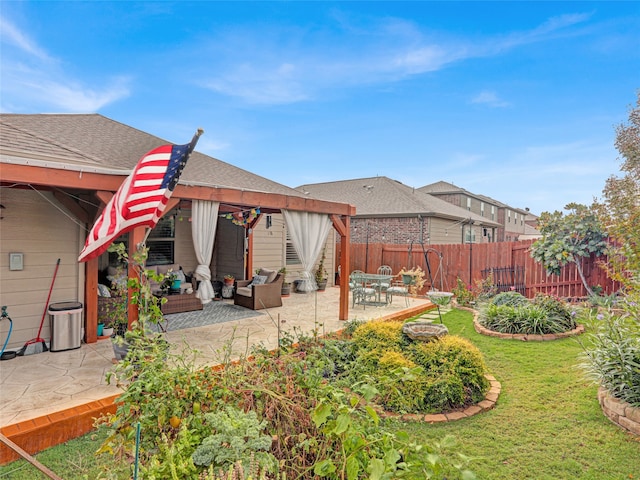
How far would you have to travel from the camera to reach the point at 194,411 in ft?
6.89

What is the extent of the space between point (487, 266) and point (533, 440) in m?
8.72

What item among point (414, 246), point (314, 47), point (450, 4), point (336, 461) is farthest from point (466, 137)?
point (336, 461)

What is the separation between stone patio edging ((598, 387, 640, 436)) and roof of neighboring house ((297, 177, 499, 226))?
502 inches

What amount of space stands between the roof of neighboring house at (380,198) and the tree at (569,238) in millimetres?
6826

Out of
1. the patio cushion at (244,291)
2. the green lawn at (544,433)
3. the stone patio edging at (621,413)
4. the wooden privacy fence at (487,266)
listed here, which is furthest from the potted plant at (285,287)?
the stone patio edging at (621,413)

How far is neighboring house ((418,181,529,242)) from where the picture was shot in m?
24.9

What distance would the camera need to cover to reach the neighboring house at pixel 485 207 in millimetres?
24922

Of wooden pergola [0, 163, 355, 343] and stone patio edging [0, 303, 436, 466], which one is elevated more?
wooden pergola [0, 163, 355, 343]

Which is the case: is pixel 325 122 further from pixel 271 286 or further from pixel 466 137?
pixel 271 286

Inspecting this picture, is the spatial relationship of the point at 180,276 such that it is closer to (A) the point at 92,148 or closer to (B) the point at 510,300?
(A) the point at 92,148

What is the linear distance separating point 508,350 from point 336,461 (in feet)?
16.8

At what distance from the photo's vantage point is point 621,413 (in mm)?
3490

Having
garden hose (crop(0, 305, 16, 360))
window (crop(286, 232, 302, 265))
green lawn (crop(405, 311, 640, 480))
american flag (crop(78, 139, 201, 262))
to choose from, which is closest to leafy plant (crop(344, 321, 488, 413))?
green lawn (crop(405, 311, 640, 480))

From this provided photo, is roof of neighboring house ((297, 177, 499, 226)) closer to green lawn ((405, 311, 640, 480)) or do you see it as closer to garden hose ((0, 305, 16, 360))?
green lawn ((405, 311, 640, 480))
